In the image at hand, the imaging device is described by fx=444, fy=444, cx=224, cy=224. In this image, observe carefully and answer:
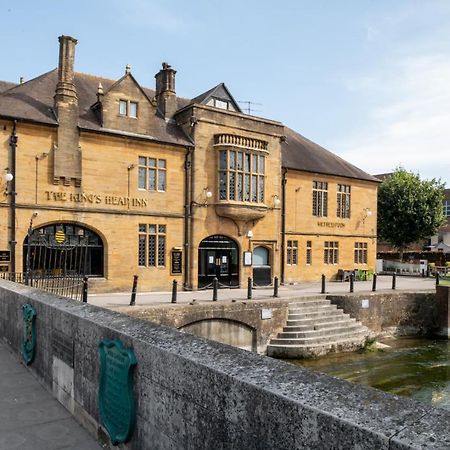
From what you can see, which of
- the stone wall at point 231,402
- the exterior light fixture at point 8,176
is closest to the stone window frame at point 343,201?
the exterior light fixture at point 8,176

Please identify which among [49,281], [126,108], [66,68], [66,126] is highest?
[66,68]

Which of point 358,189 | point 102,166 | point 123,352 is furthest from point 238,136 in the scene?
point 123,352

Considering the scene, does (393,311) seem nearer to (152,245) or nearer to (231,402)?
(152,245)

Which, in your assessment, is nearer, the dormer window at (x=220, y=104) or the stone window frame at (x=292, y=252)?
the dormer window at (x=220, y=104)

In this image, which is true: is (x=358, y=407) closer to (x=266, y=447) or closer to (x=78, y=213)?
(x=266, y=447)

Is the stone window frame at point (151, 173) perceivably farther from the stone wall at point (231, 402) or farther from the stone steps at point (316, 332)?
the stone wall at point (231, 402)

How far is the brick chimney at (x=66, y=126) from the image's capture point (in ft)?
63.4

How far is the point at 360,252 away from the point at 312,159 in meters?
7.70

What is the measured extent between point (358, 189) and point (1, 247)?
23.4 metres

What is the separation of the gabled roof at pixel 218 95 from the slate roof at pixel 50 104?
2742 millimetres

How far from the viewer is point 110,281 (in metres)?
20.4

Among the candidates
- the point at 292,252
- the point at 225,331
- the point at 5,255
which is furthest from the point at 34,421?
the point at 292,252

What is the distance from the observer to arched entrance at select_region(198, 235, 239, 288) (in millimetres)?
23797

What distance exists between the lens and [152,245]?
22.0m
